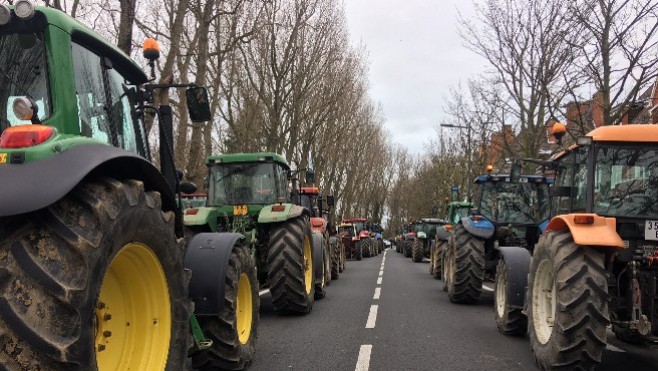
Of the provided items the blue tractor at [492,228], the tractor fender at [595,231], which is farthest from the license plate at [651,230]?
the blue tractor at [492,228]

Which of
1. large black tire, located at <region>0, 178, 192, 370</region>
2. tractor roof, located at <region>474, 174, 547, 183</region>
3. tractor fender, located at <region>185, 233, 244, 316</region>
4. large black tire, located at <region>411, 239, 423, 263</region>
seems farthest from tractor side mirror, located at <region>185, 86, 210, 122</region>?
large black tire, located at <region>411, 239, 423, 263</region>

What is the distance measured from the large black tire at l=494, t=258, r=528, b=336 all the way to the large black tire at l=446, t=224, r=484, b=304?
2.06 m

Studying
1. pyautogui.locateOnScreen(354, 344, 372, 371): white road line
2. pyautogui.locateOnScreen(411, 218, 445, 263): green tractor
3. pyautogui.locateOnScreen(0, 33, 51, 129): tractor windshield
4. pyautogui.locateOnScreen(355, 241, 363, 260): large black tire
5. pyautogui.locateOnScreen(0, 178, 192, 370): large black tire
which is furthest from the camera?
pyautogui.locateOnScreen(355, 241, 363, 260): large black tire

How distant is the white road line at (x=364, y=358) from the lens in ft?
18.4

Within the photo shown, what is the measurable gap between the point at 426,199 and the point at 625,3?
131 ft

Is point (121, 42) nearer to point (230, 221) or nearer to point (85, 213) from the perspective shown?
point (230, 221)

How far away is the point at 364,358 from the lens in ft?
19.6

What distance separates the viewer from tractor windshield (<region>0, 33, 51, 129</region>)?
3.02 m

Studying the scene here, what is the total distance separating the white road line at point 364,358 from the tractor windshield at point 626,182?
8.89 feet

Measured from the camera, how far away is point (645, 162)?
209 inches

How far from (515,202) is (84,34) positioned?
917 cm

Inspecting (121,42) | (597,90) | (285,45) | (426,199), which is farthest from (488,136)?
(426,199)

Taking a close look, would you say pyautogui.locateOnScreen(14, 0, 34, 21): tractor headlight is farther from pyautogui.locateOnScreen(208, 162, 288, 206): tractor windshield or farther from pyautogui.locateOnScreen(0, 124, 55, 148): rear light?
pyautogui.locateOnScreen(208, 162, 288, 206): tractor windshield

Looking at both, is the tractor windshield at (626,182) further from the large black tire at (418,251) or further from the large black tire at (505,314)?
the large black tire at (418,251)
